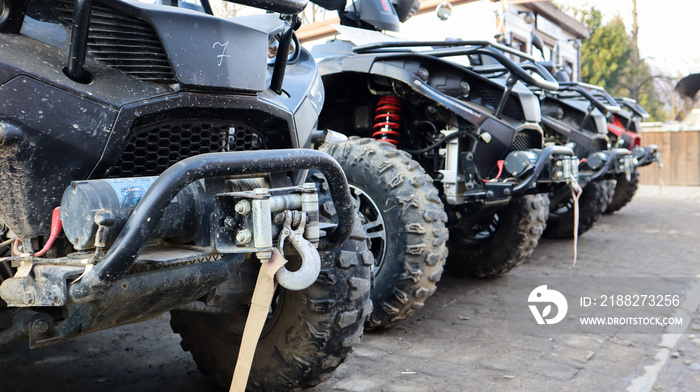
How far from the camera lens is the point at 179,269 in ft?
6.23

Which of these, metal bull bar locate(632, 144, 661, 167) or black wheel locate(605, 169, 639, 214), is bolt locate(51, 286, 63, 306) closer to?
metal bull bar locate(632, 144, 661, 167)

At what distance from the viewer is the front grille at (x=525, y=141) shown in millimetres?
4883

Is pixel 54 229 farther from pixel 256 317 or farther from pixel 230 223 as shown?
pixel 256 317

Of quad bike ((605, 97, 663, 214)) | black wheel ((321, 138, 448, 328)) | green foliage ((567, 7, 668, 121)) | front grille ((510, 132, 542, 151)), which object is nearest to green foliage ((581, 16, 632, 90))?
green foliage ((567, 7, 668, 121))

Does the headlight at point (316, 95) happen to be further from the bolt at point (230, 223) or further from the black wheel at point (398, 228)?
the black wheel at point (398, 228)

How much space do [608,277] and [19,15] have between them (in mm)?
5114

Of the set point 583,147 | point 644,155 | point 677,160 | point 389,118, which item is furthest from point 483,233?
point 677,160

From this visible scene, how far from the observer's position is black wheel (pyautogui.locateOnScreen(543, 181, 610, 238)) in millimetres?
7363

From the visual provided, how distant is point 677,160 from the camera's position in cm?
1742

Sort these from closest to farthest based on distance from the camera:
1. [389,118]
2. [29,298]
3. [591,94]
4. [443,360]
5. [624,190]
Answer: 1. [29,298]
2. [443,360]
3. [389,118]
4. [591,94]
5. [624,190]

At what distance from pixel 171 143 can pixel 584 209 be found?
6.33 metres

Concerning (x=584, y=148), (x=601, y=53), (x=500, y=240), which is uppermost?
(x=601, y=53)

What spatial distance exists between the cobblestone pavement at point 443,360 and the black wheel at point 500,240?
378 mm

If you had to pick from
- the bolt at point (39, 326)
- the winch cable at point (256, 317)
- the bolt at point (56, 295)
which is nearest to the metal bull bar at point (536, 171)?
the winch cable at point (256, 317)
